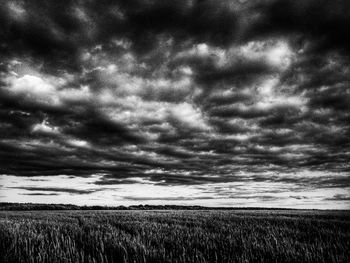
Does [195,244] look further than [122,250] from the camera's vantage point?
Yes

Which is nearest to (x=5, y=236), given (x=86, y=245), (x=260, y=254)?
(x=86, y=245)

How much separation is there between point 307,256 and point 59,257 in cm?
461

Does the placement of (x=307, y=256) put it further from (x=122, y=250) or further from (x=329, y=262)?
(x=122, y=250)

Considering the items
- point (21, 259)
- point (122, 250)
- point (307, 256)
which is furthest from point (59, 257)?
point (307, 256)

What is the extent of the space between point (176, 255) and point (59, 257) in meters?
2.21

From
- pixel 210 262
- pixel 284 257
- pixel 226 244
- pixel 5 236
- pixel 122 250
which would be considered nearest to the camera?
pixel 210 262

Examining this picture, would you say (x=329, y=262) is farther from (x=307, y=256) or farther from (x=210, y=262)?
(x=210, y=262)

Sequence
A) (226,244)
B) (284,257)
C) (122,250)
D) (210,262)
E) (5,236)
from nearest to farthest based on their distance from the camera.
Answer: (210,262) < (284,257) < (122,250) < (226,244) < (5,236)

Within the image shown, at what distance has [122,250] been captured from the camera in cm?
570

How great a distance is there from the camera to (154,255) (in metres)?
5.08

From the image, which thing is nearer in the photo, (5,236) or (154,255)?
(154,255)

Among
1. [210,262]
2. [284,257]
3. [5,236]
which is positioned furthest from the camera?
[5,236]

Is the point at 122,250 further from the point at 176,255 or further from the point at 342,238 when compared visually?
the point at 342,238

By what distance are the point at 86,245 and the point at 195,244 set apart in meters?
2.76
